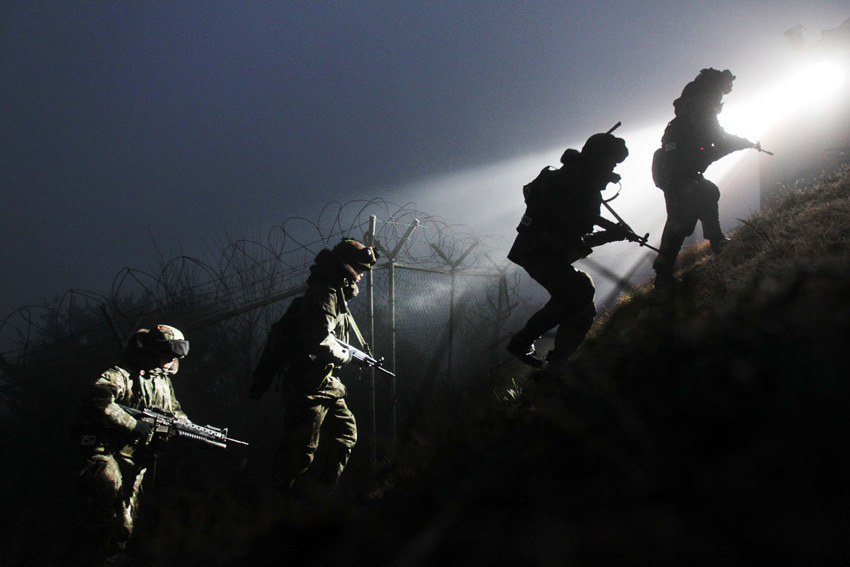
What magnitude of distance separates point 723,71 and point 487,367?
464cm

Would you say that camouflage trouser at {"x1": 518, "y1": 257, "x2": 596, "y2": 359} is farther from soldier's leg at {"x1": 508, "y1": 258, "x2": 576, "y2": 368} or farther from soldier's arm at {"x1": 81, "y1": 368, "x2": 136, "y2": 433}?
soldier's arm at {"x1": 81, "y1": 368, "x2": 136, "y2": 433}

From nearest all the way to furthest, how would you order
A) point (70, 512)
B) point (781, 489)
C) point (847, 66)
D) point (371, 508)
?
1. point (781, 489)
2. point (371, 508)
3. point (70, 512)
4. point (847, 66)

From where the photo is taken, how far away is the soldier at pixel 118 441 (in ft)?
10.8

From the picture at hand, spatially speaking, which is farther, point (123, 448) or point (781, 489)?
point (123, 448)

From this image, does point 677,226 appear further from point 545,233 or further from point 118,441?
point 118,441

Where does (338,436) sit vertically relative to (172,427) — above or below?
below

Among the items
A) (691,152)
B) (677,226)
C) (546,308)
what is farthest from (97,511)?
(691,152)

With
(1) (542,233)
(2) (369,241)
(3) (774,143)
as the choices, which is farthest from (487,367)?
(3) (774,143)

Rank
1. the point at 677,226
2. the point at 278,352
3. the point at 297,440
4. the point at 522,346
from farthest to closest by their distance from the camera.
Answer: the point at 677,226 → the point at 278,352 → the point at 522,346 → the point at 297,440

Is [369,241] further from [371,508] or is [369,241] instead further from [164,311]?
[371,508]

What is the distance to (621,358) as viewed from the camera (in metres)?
0.85

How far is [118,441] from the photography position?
11.5ft

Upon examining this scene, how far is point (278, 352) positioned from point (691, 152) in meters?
4.36

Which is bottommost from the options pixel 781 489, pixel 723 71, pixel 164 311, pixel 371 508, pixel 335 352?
pixel 781 489
